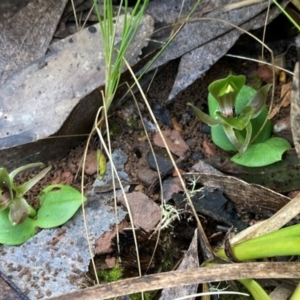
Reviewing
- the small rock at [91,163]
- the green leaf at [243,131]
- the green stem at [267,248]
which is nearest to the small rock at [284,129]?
the green leaf at [243,131]

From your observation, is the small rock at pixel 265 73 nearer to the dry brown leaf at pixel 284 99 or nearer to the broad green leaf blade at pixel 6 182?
the dry brown leaf at pixel 284 99

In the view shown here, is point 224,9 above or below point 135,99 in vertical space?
above

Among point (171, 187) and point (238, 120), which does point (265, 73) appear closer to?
point (238, 120)

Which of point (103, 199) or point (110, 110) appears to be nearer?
point (103, 199)

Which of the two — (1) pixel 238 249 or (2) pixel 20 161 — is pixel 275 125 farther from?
(2) pixel 20 161

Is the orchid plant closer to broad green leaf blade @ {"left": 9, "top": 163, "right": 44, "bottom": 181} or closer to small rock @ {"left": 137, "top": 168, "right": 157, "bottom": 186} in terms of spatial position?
small rock @ {"left": 137, "top": 168, "right": 157, "bottom": 186}

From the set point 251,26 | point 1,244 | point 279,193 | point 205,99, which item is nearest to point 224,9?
point 251,26

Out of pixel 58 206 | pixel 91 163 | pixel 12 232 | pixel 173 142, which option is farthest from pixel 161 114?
pixel 12 232

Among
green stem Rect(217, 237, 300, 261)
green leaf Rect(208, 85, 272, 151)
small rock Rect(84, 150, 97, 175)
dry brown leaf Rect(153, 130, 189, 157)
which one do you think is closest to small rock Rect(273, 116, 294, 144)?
green leaf Rect(208, 85, 272, 151)
